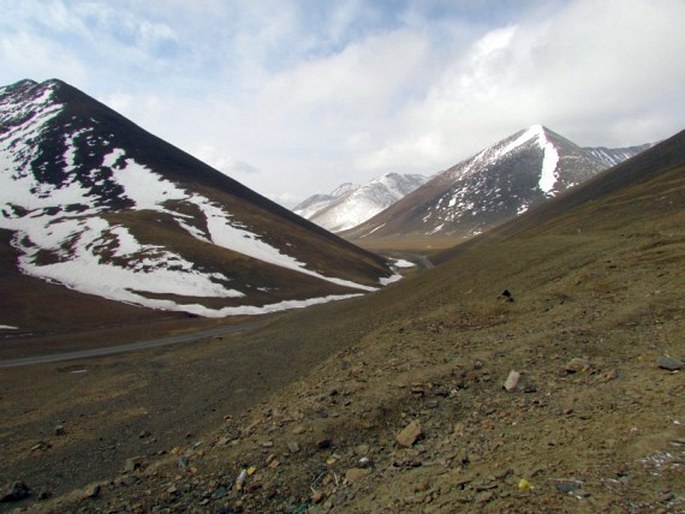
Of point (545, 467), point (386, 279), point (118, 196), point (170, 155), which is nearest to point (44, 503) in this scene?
point (545, 467)

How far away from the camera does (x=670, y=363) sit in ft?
44.4

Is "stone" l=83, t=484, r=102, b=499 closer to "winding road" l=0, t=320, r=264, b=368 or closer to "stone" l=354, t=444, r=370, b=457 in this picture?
"stone" l=354, t=444, r=370, b=457

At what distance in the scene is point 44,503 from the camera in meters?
15.5

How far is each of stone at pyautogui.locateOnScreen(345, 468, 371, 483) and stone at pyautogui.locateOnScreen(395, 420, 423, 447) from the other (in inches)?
64.7

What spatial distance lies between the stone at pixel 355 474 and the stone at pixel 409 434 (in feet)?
5.39

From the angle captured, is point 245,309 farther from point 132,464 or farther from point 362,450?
point 362,450

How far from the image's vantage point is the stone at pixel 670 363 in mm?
13312

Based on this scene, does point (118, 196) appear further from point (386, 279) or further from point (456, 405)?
point (456, 405)

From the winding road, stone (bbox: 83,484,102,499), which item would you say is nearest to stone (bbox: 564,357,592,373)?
stone (bbox: 83,484,102,499)

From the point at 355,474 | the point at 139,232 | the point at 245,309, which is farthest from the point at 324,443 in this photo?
the point at 139,232

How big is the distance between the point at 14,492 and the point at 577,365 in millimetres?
20125

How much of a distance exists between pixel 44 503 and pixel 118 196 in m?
141

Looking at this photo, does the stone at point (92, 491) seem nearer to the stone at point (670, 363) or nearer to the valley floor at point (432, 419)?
the valley floor at point (432, 419)

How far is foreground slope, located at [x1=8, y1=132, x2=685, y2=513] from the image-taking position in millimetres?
9478
